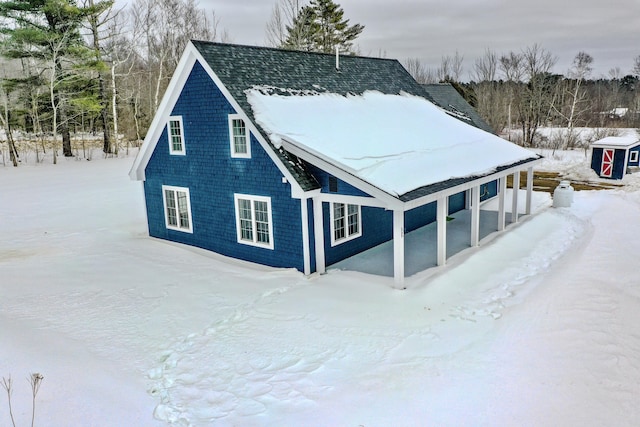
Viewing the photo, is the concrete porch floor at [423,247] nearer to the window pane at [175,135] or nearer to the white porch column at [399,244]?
the white porch column at [399,244]

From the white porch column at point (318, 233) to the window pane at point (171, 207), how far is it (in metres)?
5.38

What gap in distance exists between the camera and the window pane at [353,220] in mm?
12641

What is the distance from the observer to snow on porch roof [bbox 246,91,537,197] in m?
11.1

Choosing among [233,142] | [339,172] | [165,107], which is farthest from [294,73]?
[339,172]

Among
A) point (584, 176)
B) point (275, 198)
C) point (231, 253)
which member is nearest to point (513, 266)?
point (275, 198)

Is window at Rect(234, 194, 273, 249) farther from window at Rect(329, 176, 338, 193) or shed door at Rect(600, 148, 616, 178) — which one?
shed door at Rect(600, 148, 616, 178)

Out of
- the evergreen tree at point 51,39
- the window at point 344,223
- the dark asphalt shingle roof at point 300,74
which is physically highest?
the evergreen tree at point 51,39

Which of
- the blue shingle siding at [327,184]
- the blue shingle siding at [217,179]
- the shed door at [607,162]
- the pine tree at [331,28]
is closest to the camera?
the blue shingle siding at [327,184]

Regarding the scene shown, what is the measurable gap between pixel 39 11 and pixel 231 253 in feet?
89.5

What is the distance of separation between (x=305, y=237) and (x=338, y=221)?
5.15ft

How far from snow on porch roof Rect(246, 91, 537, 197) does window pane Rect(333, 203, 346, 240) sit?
4.98 ft

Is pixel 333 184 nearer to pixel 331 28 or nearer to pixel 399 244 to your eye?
pixel 399 244

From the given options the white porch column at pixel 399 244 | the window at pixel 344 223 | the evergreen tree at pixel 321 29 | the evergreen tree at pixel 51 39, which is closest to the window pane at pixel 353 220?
the window at pixel 344 223

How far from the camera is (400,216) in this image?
1002 centimetres
